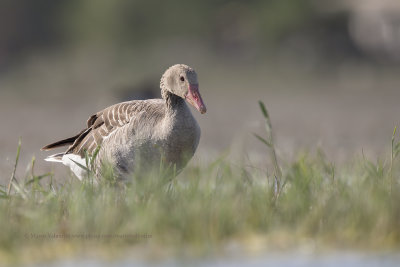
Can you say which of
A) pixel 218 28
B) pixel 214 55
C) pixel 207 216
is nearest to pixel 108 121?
pixel 207 216

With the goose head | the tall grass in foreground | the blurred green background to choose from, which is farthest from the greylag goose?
the blurred green background

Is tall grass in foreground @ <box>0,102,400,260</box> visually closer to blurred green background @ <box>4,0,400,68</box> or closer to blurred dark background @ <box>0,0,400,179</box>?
blurred dark background @ <box>0,0,400,179</box>

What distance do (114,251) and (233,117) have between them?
12403mm

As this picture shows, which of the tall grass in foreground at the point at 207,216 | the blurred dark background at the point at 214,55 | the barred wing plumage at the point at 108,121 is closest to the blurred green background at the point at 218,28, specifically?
the blurred dark background at the point at 214,55

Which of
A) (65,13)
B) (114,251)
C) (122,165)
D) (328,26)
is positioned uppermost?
(65,13)

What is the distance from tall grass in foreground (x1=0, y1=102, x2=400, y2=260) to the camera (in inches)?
196

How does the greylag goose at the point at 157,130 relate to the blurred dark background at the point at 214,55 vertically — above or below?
below

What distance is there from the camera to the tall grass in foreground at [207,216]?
4.99 metres

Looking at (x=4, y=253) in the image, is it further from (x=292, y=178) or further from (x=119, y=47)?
(x=119, y=47)

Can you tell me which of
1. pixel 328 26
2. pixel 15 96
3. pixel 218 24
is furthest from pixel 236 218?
pixel 218 24

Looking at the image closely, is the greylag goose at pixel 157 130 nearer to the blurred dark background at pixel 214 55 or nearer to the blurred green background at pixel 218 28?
the blurred dark background at pixel 214 55

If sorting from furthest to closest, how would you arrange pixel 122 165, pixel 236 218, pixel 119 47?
pixel 119 47
pixel 122 165
pixel 236 218

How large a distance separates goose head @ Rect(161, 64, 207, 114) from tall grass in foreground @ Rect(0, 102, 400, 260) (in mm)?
1166

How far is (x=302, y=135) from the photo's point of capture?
14039mm
